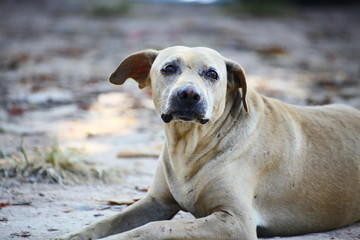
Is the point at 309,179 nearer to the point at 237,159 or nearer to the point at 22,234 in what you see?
the point at 237,159

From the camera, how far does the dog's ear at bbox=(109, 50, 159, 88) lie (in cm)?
448

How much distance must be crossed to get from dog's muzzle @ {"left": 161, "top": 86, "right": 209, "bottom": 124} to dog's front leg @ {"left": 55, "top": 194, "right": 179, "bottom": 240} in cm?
73

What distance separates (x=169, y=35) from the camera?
12.9m

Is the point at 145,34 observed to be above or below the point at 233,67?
below

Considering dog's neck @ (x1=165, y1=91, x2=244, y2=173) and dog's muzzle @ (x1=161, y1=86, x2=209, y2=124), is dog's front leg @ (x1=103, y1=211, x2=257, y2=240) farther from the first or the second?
dog's muzzle @ (x1=161, y1=86, x2=209, y2=124)

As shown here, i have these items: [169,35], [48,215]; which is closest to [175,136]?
[48,215]

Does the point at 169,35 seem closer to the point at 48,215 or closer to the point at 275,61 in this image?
the point at 275,61

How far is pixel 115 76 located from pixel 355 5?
49.4 feet

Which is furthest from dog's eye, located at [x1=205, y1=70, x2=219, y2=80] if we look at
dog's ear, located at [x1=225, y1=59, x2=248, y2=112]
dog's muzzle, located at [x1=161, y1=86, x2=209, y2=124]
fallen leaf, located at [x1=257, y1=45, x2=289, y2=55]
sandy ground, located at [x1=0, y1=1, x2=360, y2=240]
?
fallen leaf, located at [x1=257, y1=45, x2=289, y2=55]

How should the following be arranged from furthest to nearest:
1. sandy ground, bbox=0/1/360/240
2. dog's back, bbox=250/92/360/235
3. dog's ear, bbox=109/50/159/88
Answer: sandy ground, bbox=0/1/360/240 < dog's ear, bbox=109/50/159/88 < dog's back, bbox=250/92/360/235

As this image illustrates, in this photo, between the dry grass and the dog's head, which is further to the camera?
the dry grass

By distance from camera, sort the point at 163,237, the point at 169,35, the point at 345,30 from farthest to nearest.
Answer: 1. the point at 345,30
2. the point at 169,35
3. the point at 163,237

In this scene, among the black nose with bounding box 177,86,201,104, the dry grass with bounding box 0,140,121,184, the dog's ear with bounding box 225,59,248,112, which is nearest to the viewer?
the black nose with bounding box 177,86,201,104

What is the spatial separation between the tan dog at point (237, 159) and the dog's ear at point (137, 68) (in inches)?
3.5
